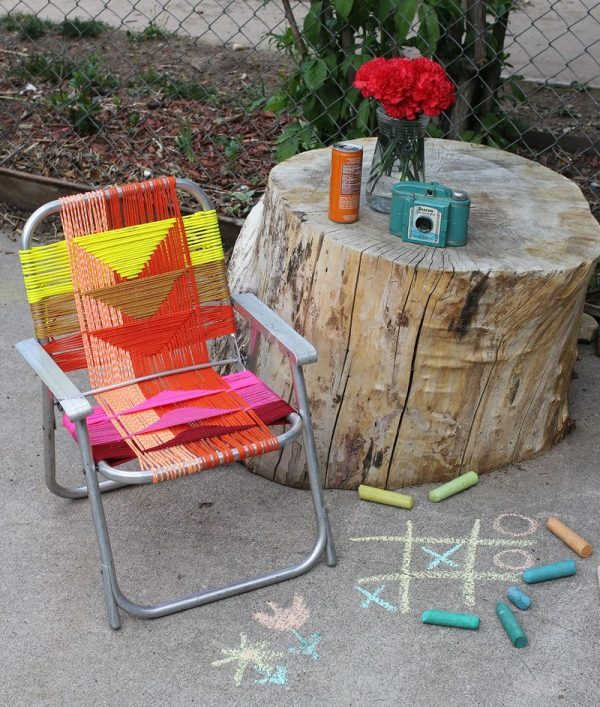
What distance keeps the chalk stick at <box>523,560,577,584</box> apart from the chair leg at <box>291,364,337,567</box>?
21.0 inches

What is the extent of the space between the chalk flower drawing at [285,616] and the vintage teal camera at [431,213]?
1.06 metres

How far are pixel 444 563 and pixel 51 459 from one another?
1.17 m

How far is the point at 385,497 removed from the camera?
113 inches

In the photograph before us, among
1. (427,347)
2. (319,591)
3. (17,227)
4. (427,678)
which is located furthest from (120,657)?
(17,227)

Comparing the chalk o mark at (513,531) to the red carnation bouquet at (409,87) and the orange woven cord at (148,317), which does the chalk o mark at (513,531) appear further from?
the red carnation bouquet at (409,87)

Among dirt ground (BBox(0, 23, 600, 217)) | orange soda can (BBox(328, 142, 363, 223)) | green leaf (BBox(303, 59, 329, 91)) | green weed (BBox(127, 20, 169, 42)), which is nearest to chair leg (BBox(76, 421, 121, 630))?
orange soda can (BBox(328, 142, 363, 223))

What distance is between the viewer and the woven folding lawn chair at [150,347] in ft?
8.00

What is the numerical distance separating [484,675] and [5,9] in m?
6.37

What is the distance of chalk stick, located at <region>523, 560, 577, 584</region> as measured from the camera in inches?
102

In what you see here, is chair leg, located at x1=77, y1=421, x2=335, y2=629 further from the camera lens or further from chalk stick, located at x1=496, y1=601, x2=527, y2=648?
the camera lens

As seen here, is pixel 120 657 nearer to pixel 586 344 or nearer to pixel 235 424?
pixel 235 424

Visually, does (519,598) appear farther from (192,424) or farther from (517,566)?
(192,424)

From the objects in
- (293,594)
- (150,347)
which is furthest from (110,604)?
(150,347)

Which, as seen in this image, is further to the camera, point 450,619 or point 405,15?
point 405,15
